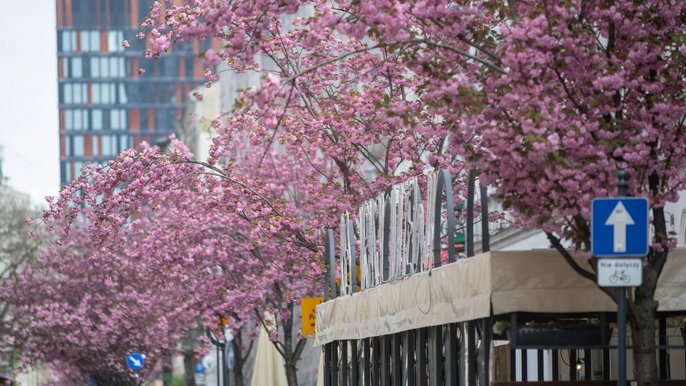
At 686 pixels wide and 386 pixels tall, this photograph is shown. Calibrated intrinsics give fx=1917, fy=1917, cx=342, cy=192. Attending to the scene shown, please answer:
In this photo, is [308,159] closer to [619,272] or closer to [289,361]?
[289,361]

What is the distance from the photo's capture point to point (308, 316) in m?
30.8

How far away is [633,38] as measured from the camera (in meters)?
14.9

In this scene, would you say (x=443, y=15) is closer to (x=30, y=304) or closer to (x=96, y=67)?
(x=30, y=304)

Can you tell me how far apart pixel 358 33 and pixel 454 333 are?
396cm

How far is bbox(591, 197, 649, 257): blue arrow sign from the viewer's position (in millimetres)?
12828

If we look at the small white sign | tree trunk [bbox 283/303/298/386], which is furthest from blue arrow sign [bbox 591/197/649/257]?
tree trunk [bbox 283/303/298/386]

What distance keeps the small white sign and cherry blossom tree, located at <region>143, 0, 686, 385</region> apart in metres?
1.34

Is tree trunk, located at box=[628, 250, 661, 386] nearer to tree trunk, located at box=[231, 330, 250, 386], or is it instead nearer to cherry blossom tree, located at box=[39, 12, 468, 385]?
cherry blossom tree, located at box=[39, 12, 468, 385]

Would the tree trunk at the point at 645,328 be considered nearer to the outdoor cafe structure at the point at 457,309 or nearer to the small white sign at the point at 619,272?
the outdoor cafe structure at the point at 457,309

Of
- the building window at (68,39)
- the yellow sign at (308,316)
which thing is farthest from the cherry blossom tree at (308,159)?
the building window at (68,39)

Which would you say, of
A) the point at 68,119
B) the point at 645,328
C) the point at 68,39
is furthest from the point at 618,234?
the point at 68,39

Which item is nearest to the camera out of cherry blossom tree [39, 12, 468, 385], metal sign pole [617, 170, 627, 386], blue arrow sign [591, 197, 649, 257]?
metal sign pole [617, 170, 627, 386]

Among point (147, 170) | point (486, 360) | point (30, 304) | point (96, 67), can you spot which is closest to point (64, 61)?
point (96, 67)

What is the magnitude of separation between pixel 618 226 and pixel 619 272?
32 centimetres
